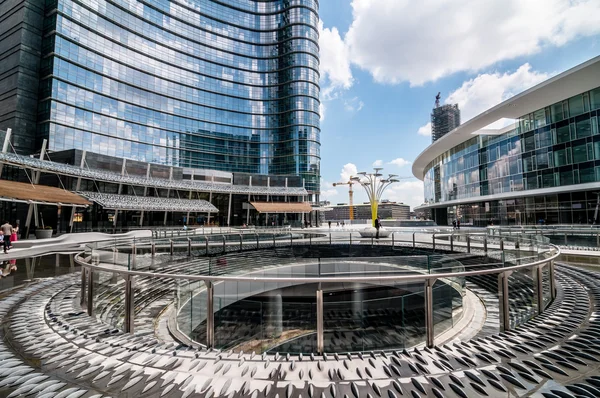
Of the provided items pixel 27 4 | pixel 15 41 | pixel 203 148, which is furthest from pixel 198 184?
pixel 27 4

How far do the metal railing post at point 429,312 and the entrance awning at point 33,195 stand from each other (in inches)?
1178

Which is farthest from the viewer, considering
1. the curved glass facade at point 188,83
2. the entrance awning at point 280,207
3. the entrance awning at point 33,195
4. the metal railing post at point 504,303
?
the entrance awning at point 280,207

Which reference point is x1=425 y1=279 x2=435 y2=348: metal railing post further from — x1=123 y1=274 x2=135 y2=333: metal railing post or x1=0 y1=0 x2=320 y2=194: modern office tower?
x1=0 y1=0 x2=320 y2=194: modern office tower

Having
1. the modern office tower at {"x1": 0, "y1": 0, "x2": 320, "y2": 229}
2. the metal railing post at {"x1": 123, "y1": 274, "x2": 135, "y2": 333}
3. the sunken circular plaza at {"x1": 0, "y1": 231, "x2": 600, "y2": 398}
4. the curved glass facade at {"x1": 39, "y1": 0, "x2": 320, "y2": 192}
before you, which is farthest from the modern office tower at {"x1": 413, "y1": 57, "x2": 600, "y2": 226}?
the metal railing post at {"x1": 123, "y1": 274, "x2": 135, "y2": 333}

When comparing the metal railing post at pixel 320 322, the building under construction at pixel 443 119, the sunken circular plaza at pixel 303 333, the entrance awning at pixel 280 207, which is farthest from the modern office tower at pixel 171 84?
the building under construction at pixel 443 119

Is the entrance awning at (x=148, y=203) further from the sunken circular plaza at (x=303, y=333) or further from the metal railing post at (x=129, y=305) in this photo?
the metal railing post at (x=129, y=305)

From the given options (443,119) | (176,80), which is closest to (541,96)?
(176,80)

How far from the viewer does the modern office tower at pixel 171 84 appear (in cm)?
4006

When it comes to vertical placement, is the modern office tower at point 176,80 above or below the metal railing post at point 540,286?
above

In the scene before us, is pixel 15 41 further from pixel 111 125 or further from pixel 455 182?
pixel 455 182

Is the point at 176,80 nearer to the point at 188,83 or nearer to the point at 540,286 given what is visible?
the point at 188,83

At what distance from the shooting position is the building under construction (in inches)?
6929

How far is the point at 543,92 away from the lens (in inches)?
1123

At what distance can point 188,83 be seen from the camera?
195 ft
